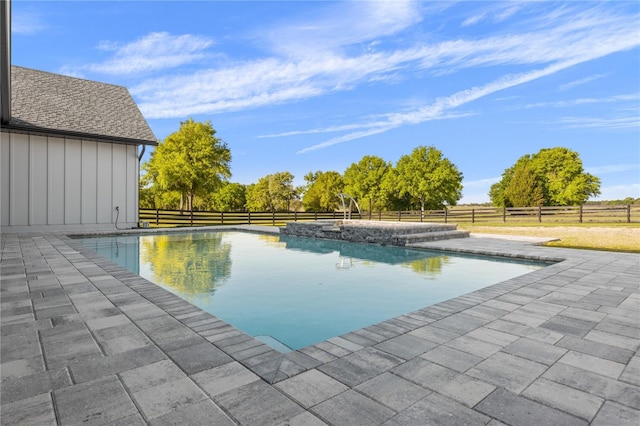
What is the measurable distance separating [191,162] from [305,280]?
58.1 ft

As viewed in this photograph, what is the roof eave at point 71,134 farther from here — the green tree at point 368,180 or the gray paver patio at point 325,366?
the green tree at point 368,180

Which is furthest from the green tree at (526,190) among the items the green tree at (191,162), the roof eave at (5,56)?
the roof eave at (5,56)

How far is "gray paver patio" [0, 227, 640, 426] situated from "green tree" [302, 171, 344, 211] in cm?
3652

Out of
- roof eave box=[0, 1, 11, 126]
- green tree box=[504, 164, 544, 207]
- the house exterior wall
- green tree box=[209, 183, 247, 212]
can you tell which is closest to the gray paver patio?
roof eave box=[0, 1, 11, 126]

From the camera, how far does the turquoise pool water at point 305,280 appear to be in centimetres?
380

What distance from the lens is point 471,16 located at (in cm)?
1383

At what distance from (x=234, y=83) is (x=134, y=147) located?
644cm

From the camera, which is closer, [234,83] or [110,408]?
[110,408]

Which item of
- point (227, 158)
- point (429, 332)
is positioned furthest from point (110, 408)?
point (227, 158)

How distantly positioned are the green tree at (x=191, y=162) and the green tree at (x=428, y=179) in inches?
803

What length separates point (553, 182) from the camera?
1367 inches

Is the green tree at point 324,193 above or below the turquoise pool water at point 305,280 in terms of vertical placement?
above

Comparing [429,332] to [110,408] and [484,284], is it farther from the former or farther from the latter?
[484,284]

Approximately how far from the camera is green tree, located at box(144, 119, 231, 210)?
20.5m
